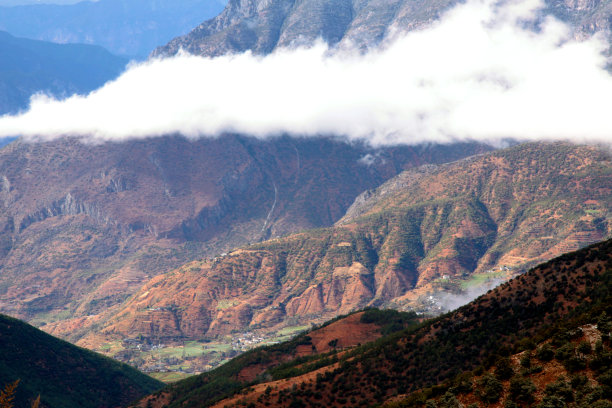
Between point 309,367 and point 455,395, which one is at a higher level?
point 309,367

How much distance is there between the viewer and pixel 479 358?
133 metres

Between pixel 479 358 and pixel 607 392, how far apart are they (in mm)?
58427

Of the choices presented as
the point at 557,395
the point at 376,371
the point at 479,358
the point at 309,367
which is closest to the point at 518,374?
the point at 557,395

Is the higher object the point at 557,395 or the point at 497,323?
the point at 497,323

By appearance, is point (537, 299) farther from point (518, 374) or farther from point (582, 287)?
point (518, 374)

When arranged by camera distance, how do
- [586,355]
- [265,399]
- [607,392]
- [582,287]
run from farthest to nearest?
[265,399]
[582,287]
[586,355]
[607,392]

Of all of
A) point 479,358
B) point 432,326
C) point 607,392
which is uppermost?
point 432,326

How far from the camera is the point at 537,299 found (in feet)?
449

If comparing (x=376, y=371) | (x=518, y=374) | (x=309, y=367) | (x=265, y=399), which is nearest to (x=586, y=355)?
(x=518, y=374)

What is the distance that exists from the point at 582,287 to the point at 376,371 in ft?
148

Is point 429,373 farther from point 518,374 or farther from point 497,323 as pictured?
point 518,374

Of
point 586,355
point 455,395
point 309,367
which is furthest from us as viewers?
point 309,367

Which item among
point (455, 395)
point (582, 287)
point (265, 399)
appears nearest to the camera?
point (455, 395)

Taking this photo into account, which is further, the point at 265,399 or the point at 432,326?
the point at 432,326
